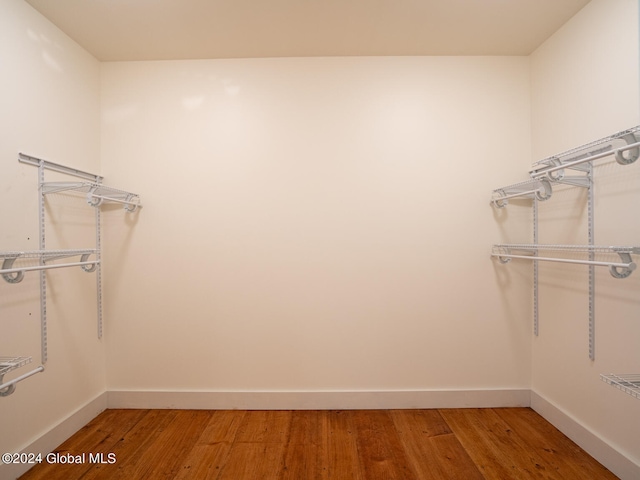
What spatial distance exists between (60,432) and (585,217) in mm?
Result: 3160

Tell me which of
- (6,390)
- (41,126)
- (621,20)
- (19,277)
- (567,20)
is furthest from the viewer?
(567,20)

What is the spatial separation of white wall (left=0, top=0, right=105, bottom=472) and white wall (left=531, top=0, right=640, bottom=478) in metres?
2.95

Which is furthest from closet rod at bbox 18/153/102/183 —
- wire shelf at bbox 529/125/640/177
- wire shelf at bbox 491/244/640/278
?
wire shelf at bbox 491/244/640/278

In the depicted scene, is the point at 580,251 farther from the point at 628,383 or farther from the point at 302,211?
the point at 302,211

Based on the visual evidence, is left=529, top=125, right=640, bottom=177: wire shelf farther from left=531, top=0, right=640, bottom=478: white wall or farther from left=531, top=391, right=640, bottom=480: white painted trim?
left=531, top=391, right=640, bottom=480: white painted trim

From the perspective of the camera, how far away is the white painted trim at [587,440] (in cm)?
155

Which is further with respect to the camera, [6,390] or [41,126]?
[41,126]

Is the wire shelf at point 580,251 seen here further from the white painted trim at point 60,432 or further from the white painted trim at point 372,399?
the white painted trim at point 60,432

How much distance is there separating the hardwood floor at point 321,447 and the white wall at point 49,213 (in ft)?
0.96

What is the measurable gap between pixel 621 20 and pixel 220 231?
2.47 meters

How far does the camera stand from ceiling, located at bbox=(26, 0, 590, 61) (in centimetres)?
178

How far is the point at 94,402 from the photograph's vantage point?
2.15m

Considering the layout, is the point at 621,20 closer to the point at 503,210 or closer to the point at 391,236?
the point at 503,210

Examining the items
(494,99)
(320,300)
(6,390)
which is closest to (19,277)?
(6,390)
